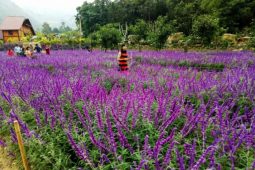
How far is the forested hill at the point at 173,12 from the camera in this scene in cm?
3244

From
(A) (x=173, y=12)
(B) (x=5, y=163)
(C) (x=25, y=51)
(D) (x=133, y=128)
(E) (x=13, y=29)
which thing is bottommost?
(B) (x=5, y=163)

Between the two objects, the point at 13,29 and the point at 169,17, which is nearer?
the point at 169,17

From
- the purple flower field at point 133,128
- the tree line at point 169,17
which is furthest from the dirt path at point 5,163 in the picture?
the tree line at point 169,17

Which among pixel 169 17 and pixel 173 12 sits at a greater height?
pixel 173 12

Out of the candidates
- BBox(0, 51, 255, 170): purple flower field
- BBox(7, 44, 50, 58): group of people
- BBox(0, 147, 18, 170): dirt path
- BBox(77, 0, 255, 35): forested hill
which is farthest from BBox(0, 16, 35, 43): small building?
BBox(0, 147, 18, 170): dirt path

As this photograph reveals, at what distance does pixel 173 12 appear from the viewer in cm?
4344

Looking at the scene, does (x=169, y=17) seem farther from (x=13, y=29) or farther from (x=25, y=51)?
(x=13, y=29)

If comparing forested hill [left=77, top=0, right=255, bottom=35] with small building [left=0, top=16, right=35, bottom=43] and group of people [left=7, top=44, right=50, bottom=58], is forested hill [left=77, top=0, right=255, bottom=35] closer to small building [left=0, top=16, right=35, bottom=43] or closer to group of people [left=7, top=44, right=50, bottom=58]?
small building [left=0, top=16, right=35, bottom=43]

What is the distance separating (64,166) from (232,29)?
35017 mm

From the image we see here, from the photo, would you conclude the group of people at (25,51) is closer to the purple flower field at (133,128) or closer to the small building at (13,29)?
the purple flower field at (133,128)

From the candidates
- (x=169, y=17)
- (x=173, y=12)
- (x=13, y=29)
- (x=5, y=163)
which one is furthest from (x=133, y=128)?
(x=13, y=29)

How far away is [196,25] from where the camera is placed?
56.7ft

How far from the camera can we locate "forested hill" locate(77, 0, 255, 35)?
3244 centimetres

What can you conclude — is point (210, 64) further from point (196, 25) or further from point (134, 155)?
point (134, 155)
